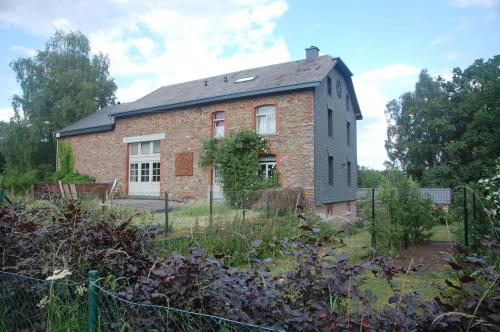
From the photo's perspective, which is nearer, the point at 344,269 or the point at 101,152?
the point at 344,269

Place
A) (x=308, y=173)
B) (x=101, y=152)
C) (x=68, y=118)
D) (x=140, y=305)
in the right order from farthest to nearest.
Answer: (x=68, y=118)
(x=101, y=152)
(x=308, y=173)
(x=140, y=305)

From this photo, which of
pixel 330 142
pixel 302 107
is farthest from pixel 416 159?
pixel 302 107

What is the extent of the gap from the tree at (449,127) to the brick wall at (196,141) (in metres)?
20.7

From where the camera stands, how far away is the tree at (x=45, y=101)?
30734mm

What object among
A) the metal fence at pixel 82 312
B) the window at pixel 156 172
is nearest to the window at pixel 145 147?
the window at pixel 156 172

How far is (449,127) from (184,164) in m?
24.9

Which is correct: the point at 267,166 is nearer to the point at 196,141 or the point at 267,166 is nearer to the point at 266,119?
the point at 266,119

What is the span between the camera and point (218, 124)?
17297 millimetres

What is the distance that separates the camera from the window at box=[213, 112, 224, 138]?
1716cm

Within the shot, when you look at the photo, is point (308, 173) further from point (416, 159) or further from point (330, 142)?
point (416, 159)

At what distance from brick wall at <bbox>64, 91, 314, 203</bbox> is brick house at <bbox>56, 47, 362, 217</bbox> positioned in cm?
4

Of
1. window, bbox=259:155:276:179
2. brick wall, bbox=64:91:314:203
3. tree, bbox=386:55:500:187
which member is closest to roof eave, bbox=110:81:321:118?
brick wall, bbox=64:91:314:203

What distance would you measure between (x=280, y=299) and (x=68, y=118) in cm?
3279

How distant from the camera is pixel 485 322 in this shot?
1664mm
